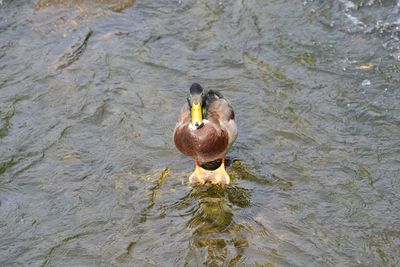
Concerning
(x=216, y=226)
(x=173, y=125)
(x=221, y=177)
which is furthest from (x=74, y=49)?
(x=216, y=226)

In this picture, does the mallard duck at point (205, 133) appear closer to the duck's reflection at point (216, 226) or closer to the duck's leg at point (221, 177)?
the duck's leg at point (221, 177)

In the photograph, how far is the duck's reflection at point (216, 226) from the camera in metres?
4.50

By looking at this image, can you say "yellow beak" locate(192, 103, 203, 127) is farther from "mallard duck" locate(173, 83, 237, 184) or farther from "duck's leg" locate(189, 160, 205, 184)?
"duck's leg" locate(189, 160, 205, 184)

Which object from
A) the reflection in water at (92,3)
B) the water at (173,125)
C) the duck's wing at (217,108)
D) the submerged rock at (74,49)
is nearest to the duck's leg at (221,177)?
the water at (173,125)

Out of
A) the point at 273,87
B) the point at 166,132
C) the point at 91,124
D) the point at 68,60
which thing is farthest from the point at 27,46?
the point at 273,87

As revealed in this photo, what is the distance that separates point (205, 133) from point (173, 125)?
1193 mm

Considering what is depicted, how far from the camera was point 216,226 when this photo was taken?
479 centimetres

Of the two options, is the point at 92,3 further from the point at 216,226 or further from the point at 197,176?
the point at 216,226

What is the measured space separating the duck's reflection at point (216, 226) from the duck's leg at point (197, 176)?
7 cm

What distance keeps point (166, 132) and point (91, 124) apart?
75cm

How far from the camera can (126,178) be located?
17.9 ft

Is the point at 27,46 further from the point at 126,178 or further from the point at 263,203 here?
the point at 263,203

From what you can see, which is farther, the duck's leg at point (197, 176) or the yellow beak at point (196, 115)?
the duck's leg at point (197, 176)

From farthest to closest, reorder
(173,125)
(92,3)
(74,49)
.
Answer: (92,3) → (74,49) → (173,125)
